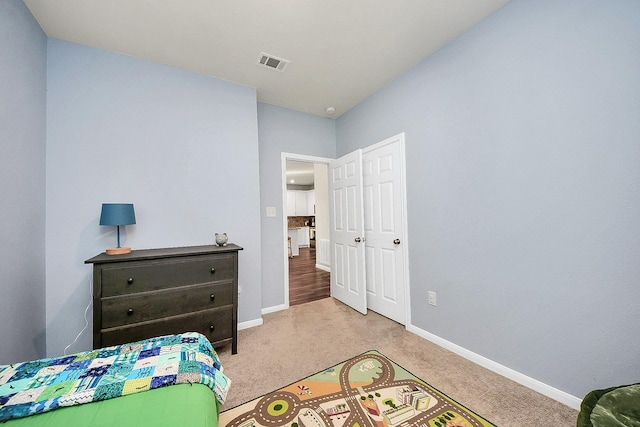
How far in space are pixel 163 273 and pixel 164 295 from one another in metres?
0.18

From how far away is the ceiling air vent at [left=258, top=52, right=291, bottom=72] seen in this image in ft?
7.54

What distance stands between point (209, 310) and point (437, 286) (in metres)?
2.15

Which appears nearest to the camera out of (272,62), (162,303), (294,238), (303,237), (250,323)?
(162,303)

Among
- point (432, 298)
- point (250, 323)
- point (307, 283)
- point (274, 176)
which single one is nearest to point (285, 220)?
point (274, 176)

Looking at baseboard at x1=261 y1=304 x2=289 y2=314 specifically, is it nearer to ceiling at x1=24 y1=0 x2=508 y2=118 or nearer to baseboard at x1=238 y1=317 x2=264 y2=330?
baseboard at x1=238 y1=317 x2=264 y2=330

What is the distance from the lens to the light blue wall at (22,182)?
150 cm

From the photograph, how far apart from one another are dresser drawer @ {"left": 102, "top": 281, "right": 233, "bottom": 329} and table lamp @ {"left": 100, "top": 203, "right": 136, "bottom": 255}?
1.39ft

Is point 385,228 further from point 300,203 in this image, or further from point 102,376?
point 300,203

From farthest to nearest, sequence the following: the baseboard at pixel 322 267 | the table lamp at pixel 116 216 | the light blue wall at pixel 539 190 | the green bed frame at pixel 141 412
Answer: the baseboard at pixel 322 267
the table lamp at pixel 116 216
the light blue wall at pixel 539 190
the green bed frame at pixel 141 412

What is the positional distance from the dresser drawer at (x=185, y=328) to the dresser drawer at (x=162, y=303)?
0.14 ft

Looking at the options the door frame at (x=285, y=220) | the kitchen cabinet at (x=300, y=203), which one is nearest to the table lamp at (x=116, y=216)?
the door frame at (x=285, y=220)

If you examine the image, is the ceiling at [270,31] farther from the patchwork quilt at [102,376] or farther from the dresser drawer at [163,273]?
the patchwork quilt at [102,376]

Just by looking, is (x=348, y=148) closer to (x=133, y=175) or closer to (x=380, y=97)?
(x=380, y=97)

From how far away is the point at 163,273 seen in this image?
1950 millimetres
